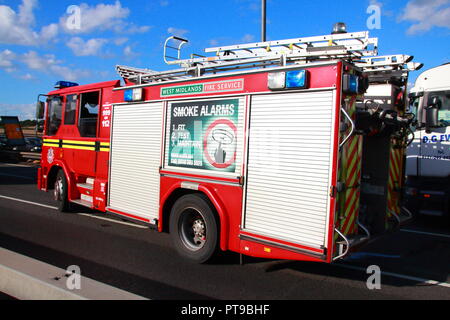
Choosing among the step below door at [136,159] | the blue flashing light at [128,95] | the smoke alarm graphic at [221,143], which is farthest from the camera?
the blue flashing light at [128,95]

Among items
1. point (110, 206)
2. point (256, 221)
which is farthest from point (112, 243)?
point (256, 221)

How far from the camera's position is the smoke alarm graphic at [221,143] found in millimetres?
5375

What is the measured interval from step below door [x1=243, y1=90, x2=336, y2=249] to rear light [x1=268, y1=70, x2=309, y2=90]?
107 mm

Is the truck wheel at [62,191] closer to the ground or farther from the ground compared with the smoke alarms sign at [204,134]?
closer to the ground

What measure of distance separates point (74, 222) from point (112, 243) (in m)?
1.98

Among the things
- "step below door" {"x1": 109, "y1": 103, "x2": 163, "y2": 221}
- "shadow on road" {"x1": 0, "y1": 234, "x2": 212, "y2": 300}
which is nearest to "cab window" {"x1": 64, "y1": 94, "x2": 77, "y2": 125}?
"step below door" {"x1": 109, "y1": 103, "x2": 163, "y2": 221}

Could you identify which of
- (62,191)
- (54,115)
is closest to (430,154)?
(62,191)

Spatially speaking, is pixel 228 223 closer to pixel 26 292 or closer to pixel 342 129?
pixel 342 129

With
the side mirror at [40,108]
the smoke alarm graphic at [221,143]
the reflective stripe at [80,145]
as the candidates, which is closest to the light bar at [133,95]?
the reflective stripe at [80,145]

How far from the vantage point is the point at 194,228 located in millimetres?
5953

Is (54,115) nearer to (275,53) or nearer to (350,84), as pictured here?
(275,53)

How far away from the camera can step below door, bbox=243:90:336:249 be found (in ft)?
14.6

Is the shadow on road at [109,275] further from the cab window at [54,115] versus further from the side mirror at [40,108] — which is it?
the side mirror at [40,108]

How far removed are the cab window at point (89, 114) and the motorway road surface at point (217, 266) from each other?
6.41ft
